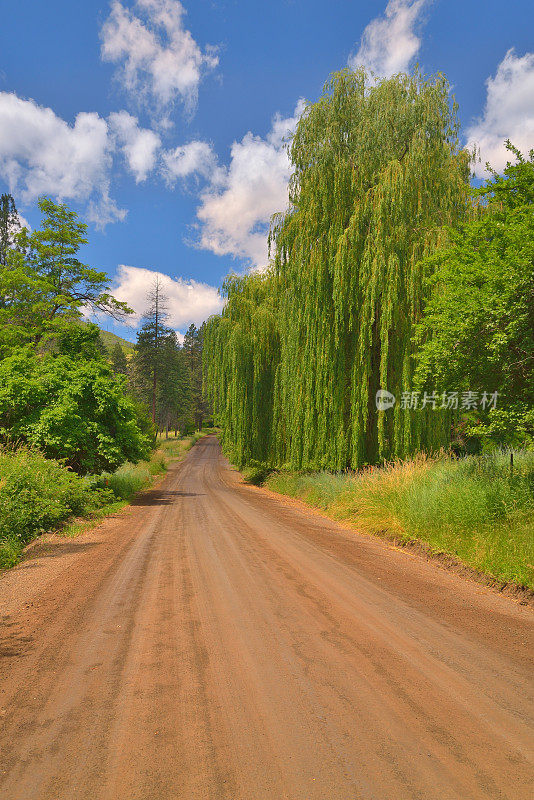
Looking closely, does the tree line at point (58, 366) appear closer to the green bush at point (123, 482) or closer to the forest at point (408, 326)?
the green bush at point (123, 482)

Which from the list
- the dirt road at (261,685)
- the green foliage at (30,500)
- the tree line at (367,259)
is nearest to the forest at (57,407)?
the green foliage at (30,500)

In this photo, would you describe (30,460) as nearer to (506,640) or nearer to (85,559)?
(85,559)

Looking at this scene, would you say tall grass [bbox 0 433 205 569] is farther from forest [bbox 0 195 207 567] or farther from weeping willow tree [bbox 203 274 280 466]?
weeping willow tree [bbox 203 274 280 466]

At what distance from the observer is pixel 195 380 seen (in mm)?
75312

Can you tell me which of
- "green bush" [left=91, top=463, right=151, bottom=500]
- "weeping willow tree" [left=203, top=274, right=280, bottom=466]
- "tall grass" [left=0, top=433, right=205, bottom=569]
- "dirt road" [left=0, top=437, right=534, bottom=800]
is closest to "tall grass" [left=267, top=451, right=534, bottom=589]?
"dirt road" [left=0, top=437, right=534, bottom=800]

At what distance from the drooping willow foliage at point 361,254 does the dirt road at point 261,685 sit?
6.52 metres

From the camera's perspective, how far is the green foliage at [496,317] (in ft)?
20.7

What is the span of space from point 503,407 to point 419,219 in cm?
743

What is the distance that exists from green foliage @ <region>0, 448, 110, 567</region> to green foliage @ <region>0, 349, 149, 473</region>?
1.92 meters

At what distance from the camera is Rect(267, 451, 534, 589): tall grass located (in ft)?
19.2

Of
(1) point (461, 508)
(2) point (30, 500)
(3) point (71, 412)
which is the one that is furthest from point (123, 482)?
(1) point (461, 508)

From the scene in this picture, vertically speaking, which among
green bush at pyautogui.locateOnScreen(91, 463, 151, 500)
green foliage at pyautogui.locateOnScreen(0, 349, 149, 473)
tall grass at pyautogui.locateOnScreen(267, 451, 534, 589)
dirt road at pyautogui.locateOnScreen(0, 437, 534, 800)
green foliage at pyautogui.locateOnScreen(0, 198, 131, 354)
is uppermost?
green foliage at pyautogui.locateOnScreen(0, 198, 131, 354)

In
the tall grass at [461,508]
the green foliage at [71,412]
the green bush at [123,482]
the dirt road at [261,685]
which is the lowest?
the green bush at [123,482]

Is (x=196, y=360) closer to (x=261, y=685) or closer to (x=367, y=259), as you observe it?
(x=367, y=259)
